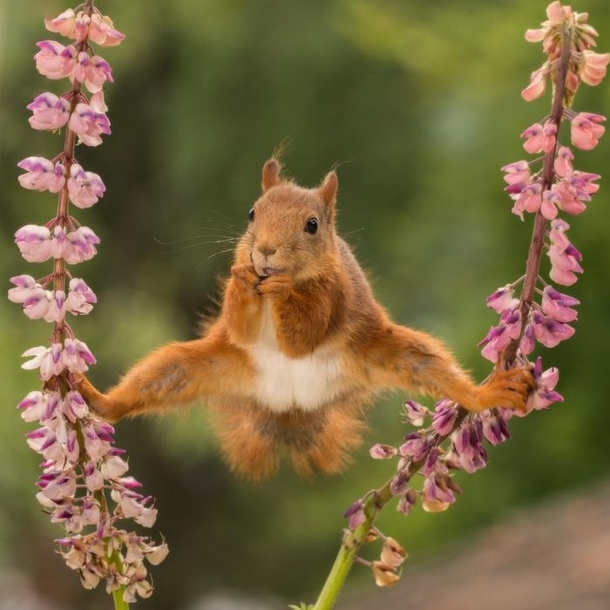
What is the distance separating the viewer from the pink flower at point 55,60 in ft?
2.52

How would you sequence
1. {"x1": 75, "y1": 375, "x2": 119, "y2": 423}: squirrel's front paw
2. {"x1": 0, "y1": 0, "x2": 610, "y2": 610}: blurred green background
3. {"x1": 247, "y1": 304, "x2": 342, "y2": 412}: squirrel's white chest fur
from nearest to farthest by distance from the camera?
{"x1": 75, "y1": 375, "x2": 119, "y2": 423}: squirrel's front paw, {"x1": 247, "y1": 304, "x2": 342, "y2": 412}: squirrel's white chest fur, {"x1": 0, "y1": 0, "x2": 610, "y2": 610}: blurred green background

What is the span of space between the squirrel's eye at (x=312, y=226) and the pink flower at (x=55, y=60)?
36cm

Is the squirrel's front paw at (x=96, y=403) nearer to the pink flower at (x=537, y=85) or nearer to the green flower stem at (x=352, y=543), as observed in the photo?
the green flower stem at (x=352, y=543)

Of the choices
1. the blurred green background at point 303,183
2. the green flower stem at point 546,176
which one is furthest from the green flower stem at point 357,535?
the blurred green background at point 303,183

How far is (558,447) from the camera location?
13.2 feet

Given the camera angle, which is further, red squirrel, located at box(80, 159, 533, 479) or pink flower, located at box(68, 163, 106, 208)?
red squirrel, located at box(80, 159, 533, 479)

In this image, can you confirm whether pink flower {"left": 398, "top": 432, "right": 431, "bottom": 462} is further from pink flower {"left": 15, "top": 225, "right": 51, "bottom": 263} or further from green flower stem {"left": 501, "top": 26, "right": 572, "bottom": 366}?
pink flower {"left": 15, "top": 225, "right": 51, "bottom": 263}

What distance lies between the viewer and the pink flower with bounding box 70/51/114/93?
0.77 meters

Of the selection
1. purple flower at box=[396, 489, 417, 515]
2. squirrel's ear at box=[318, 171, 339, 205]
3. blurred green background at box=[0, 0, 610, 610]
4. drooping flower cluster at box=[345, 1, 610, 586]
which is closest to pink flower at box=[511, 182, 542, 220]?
drooping flower cluster at box=[345, 1, 610, 586]

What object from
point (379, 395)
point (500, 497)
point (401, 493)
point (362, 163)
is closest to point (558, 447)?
point (500, 497)

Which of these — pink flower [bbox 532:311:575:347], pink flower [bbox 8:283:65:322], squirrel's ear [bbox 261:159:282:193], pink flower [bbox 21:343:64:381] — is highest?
squirrel's ear [bbox 261:159:282:193]

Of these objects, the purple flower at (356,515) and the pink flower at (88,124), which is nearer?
the pink flower at (88,124)

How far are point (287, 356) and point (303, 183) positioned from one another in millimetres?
2603

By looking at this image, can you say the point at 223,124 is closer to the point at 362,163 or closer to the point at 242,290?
the point at 362,163
